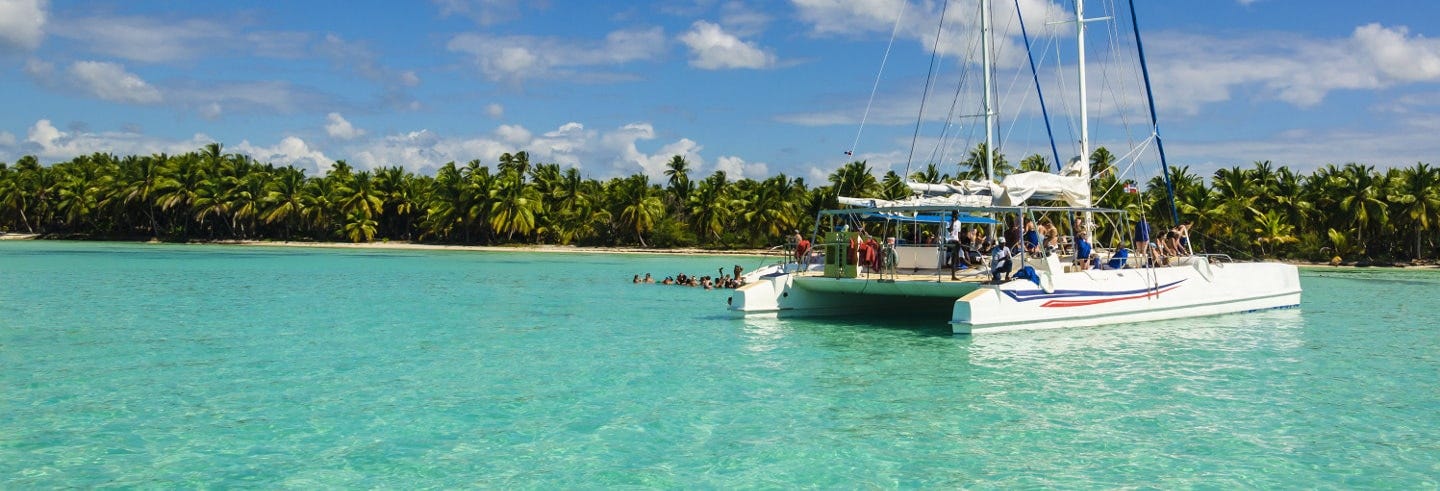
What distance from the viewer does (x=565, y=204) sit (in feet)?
248

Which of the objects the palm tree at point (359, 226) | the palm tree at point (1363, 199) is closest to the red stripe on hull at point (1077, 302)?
the palm tree at point (1363, 199)

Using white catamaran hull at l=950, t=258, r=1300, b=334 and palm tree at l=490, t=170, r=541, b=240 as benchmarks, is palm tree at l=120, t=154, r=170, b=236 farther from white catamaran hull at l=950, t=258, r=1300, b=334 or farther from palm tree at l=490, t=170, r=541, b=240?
white catamaran hull at l=950, t=258, r=1300, b=334

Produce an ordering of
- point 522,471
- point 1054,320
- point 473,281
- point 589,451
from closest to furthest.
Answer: point 522,471 < point 589,451 < point 1054,320 < point 473,281

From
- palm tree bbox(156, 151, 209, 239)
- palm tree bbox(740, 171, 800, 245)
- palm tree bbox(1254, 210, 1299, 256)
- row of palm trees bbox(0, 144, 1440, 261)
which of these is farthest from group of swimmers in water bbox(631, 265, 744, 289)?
palm tree bbox(156, 151, 209, 239)

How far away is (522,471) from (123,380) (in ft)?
22.7

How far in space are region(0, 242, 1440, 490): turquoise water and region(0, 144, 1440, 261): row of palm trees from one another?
40084 mm

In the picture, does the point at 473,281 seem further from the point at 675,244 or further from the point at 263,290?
the point at 675,244

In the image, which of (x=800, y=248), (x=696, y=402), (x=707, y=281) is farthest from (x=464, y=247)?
(x=696, y=402)

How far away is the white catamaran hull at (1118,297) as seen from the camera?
54.4 ft

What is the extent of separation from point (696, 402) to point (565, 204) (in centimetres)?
6533

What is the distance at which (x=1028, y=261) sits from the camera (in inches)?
695

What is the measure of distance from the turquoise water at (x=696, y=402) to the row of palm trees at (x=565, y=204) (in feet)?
132

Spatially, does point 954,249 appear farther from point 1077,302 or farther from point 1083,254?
point 1083,254

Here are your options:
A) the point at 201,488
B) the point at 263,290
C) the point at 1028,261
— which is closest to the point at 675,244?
the point at 263,290
